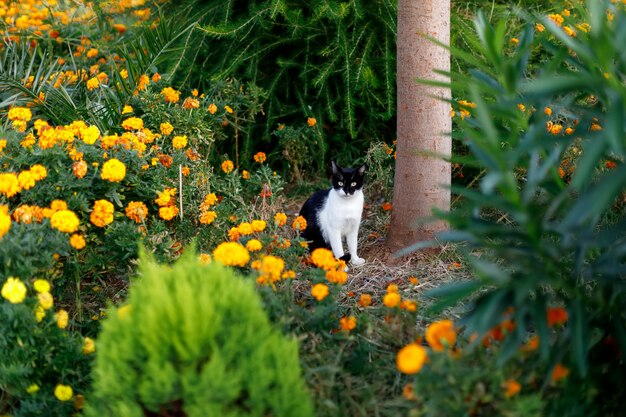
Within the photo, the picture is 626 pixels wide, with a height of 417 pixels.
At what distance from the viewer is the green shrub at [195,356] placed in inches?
70.8

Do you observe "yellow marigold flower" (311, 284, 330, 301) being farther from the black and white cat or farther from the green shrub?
the black and white cat

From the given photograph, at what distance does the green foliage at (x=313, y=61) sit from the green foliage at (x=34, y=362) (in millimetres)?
2145

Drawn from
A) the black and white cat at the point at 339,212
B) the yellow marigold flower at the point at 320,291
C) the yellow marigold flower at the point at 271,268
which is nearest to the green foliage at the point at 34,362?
the yellow marigold flower at the point at 271,268

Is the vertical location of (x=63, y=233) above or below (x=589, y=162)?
below

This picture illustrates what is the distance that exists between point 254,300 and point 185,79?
107 inches

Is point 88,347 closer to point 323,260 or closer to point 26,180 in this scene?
point 26,180

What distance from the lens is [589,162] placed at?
5.43ft

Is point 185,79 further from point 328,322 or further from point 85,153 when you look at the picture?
point 328,322

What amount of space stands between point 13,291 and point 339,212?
1785 millimetres

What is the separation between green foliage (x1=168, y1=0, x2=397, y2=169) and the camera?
429cm

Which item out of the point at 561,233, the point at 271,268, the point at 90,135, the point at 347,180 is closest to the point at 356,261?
the point at 347,180

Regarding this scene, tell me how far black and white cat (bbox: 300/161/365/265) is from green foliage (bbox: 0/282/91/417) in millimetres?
1553

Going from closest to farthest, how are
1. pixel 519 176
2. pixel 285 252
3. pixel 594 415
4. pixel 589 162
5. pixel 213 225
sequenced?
1. pixel 589 162
2. pixel 594 415
3. pixel 285 252
4. pixel 213 225
5. pixel 519 176

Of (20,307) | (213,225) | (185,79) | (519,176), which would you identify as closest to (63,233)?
(20,307)
